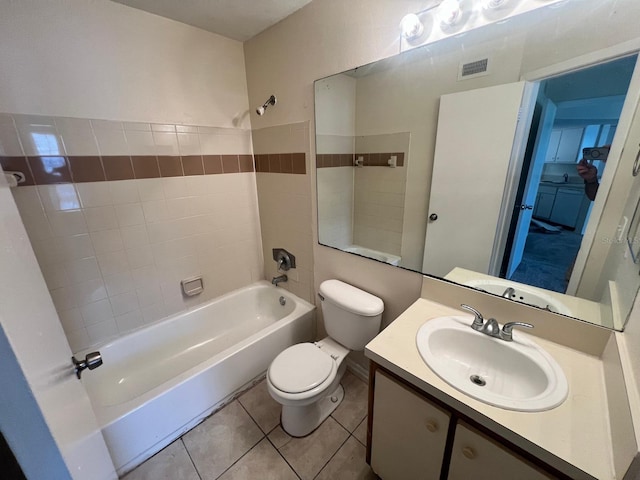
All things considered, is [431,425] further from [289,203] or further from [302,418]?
[289,203]

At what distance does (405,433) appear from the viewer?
3.12ft

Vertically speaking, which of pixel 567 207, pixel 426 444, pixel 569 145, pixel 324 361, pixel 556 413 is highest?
pixel 569 145

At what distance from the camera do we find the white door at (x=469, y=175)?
106cm

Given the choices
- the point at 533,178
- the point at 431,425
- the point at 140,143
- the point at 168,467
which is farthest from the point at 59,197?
the point at 533,178

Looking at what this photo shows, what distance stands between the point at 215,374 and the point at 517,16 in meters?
2.15

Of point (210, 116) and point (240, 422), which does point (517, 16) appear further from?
point (240, 422)

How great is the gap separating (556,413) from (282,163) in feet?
5.94

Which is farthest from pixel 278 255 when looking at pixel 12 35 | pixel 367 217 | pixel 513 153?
pixel 12 35

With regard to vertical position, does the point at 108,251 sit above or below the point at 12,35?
below

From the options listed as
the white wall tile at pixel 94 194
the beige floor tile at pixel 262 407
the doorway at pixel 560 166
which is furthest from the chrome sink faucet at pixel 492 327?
the white wall tile at pixel 94 194

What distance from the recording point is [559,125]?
0.90m

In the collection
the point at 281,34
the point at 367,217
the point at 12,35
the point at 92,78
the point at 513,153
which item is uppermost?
the point at 281,34

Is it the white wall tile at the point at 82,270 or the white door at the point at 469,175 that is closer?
the white door at the point at 469,175

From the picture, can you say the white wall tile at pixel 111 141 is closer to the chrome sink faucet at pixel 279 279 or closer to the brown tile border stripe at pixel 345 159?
the brown tile border stripe at pixel 345 159
